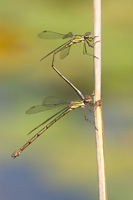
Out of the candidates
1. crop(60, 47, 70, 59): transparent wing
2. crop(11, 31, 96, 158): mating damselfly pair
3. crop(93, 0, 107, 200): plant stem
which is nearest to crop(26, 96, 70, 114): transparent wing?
crop(11, 31, 96, 158): mating damselfly pair

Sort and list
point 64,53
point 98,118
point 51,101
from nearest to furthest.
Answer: point 98,118
point 51,101
point 64,53

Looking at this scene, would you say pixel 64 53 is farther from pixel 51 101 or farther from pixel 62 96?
pixel 62 96

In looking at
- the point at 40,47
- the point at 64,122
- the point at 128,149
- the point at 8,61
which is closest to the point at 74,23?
the point at 40,47

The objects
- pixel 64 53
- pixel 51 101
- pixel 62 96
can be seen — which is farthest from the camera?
pixel 62 96

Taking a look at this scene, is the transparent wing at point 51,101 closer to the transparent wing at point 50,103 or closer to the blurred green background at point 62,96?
the transparent wing at point 50,103

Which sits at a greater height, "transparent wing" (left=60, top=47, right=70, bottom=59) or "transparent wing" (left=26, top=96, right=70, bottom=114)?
"transparent wing" (left=60, top=47, right=70, bottom=59)

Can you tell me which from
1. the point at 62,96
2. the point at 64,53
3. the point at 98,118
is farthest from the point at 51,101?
the point at 98,118

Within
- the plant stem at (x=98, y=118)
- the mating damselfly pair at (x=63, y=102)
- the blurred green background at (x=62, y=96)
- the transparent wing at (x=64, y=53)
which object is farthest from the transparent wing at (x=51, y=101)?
the plant stem at (x=98, y=118)

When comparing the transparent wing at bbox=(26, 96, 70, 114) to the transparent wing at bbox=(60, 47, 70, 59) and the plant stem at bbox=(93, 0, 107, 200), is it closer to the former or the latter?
the transparent wing at bbox=(60, 47, 70, 59)
